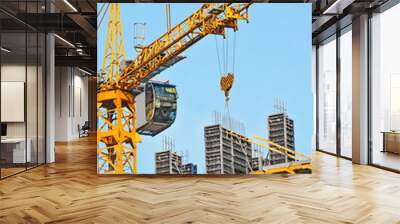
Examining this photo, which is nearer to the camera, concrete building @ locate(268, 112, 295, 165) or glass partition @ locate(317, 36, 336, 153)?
concrete building @ locate(268, 112, 295, 165)

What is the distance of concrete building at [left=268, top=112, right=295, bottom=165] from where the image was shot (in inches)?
270

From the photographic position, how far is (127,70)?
22.6 feet

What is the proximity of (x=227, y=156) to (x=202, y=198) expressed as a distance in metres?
1.71

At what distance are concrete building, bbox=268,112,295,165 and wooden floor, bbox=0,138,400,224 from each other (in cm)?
35

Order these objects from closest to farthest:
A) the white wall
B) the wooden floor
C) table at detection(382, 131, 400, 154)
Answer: the wooden floor
table at detection(382, 131, 400, 154)
the white wall

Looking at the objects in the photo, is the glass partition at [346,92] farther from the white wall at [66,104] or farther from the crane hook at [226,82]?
the white wall at [66,104]

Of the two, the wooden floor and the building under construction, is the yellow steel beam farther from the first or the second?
the building under construction

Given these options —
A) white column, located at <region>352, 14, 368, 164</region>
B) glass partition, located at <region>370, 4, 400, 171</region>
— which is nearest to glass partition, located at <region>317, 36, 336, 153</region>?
white column, located at <region>352, 14, 368, 164</region>

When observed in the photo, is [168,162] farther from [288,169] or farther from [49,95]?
[49,95]

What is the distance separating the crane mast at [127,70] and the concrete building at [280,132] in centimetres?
177

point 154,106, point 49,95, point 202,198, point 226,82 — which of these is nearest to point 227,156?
point 226,82

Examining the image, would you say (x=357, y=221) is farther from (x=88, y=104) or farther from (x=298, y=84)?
(x=88, y=104)

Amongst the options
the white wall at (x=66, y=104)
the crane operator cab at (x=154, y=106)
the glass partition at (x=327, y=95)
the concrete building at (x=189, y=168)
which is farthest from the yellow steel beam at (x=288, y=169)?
the white wall at (x=66, y=104)

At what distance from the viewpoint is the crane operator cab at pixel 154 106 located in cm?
689
